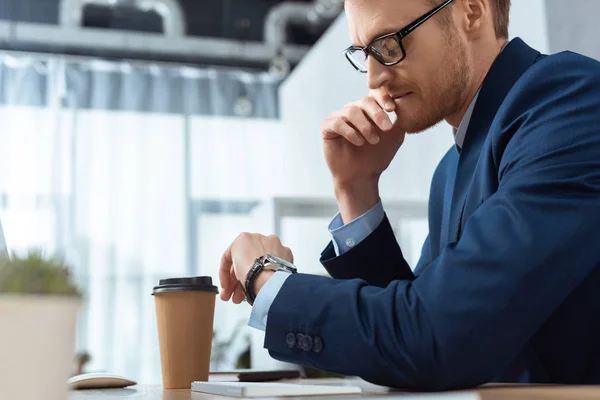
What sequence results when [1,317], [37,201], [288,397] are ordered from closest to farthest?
[1,317], [288,397], [37,201]

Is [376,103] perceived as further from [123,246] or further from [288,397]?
[123,246]

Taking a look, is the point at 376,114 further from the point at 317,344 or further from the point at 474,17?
the point at 317,344

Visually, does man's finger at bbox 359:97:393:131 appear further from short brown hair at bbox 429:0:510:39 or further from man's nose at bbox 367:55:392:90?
short brown hair at bbox 429:0:510:39

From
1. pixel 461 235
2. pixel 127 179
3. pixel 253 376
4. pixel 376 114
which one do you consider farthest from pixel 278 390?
pixel 127 179

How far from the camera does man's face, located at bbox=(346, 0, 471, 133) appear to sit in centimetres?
122

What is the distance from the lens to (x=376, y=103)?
1291 millimetres

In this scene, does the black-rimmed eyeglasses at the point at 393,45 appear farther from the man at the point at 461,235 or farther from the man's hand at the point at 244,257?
the man's hand at the point at 244,257

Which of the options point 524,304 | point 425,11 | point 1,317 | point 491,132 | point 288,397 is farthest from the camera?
point 425,11

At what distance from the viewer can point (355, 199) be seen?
132 cm

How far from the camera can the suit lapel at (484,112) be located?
3.63 feet

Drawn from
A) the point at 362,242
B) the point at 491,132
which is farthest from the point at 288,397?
the point at 362,242

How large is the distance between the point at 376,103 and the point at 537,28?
153cm

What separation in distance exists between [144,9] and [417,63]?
5.17m

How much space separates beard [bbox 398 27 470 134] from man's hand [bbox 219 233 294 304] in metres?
Answer: 0.40
